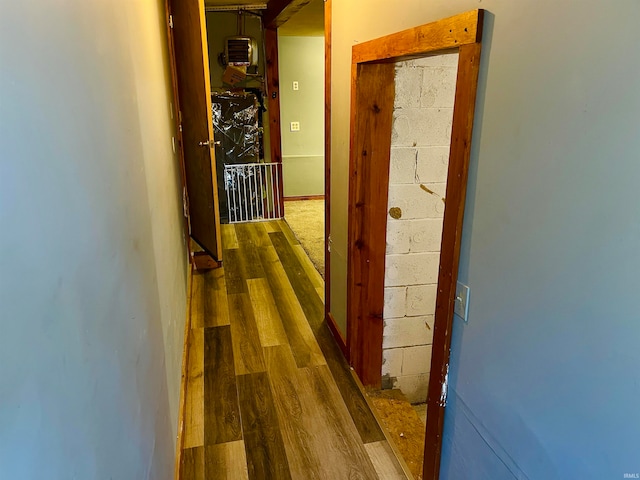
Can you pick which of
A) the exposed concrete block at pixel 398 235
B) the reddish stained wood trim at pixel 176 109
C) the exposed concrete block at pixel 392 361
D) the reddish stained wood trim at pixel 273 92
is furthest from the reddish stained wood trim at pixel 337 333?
the reddish stained wood trim at pixel 273 92

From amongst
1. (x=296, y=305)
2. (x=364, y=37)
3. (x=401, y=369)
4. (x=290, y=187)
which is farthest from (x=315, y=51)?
(x=401, y=369)

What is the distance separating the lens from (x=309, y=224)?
5652 millimetres

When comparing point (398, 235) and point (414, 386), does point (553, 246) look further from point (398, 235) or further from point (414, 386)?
point (414, 386)

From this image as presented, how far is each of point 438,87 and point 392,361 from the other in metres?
1.50

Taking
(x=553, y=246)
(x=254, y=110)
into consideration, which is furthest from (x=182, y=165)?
(x=553, y=246)

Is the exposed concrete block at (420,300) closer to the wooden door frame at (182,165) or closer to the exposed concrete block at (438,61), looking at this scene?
the exposed concrete block at (438,61)

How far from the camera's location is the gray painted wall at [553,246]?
32.4 inches

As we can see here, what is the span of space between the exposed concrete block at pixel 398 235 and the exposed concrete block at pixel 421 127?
15.9 inches

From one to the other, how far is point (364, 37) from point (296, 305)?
6.71 ft

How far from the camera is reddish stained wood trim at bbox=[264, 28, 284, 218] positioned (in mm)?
5465

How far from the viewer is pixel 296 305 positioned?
3.49 meters

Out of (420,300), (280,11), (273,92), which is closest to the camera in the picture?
(420,300)

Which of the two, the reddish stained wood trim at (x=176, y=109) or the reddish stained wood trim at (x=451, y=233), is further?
the reddish stained wood trim at (x=176, y=109)

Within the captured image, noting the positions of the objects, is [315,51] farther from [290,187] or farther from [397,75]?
[397,75]
